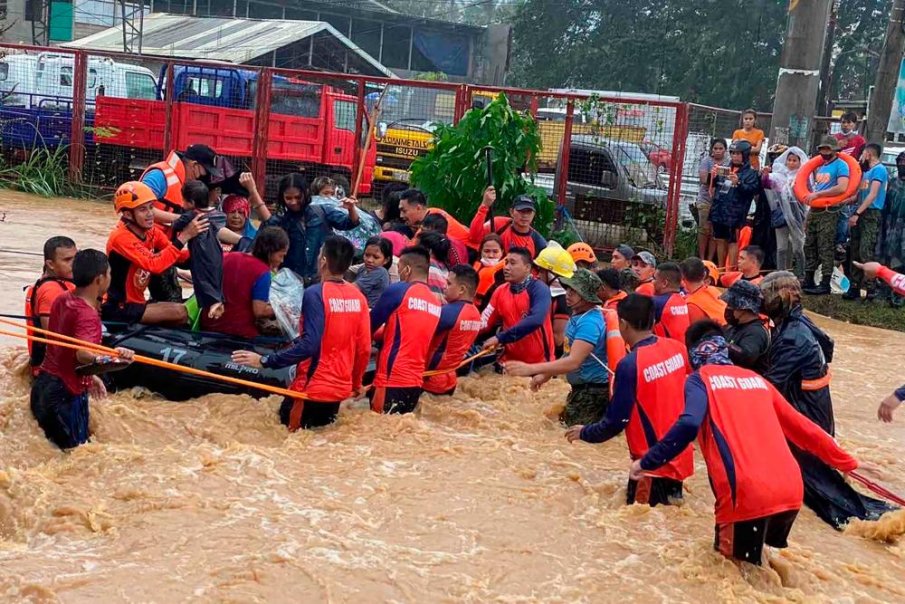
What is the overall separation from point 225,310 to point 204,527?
3006 millimetres

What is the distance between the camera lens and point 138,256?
8281 mm

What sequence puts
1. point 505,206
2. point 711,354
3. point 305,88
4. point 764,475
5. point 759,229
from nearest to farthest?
point 764,475
point 711,354
point 505,206
point 759,229
point 305,88

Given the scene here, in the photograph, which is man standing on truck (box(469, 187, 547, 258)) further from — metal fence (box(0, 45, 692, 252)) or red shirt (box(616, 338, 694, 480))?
red shirt (box(616, 338, 694, 480))

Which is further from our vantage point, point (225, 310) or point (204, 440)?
point (225, 310)

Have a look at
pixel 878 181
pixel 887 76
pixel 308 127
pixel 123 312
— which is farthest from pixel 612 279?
pixel 887 76

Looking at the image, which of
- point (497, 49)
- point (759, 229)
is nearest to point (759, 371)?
point (759, 229)

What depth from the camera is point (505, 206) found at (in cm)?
1252

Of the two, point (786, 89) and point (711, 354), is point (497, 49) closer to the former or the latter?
point (786, 89)

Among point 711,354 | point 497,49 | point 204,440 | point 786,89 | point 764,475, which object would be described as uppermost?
point 497,49

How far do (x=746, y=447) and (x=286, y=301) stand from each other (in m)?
4.38

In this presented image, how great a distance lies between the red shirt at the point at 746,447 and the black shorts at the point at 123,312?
15.9ft

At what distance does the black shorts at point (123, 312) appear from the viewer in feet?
27.8

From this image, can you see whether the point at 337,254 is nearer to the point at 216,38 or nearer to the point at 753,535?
the point at 753,535

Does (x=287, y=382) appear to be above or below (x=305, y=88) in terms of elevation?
below
